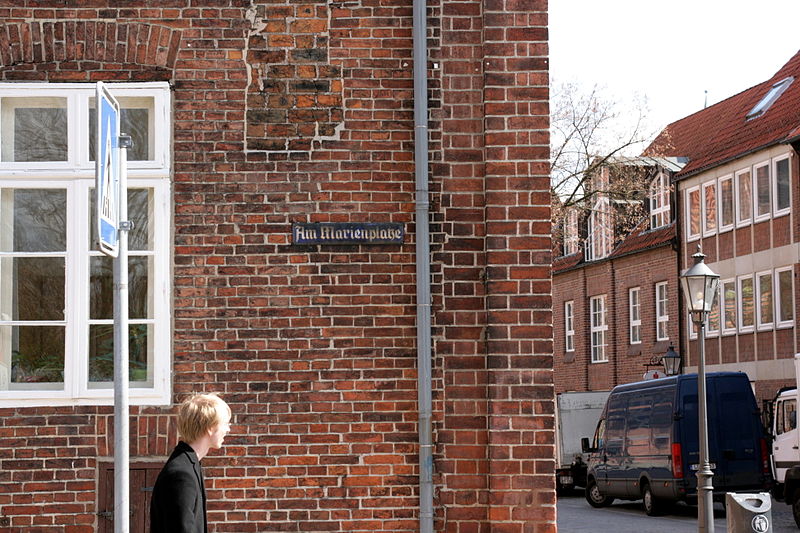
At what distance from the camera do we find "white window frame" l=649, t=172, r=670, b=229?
43344mm

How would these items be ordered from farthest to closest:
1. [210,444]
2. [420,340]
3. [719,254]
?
1. [719,254]
2. [420,340]
3. [210,444]

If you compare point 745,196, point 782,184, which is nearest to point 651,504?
point 782,184

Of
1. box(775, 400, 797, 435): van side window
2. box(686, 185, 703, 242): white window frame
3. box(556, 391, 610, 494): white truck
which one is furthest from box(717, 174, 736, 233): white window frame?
box(775, 400, 797, 435): van side window

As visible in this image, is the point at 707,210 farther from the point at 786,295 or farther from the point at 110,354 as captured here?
the point at 110,354

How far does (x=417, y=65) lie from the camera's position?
27.8 feet

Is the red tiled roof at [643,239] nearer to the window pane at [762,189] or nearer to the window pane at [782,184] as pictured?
the window pane at [762,189]

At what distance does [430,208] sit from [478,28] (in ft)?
4.10

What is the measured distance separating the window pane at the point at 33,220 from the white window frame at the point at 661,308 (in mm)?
35299

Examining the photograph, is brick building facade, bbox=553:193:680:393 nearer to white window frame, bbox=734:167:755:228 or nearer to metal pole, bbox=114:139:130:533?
white window frame, bbox=734:167:755:228

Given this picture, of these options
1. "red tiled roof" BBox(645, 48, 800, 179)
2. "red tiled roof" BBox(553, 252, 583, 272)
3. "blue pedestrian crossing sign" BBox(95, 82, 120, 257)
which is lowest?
"blue pedestrian crossing sign" BBox(95, 82, 120, 257)

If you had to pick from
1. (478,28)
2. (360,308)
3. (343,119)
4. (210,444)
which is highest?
(478,28)

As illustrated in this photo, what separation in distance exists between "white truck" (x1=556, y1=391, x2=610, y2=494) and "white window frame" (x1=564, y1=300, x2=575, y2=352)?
15357 mm

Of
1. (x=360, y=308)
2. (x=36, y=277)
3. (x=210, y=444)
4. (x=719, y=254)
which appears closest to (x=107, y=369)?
(x=36, y=277)

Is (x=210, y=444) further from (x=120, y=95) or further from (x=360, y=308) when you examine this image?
(x=120, y=95)
